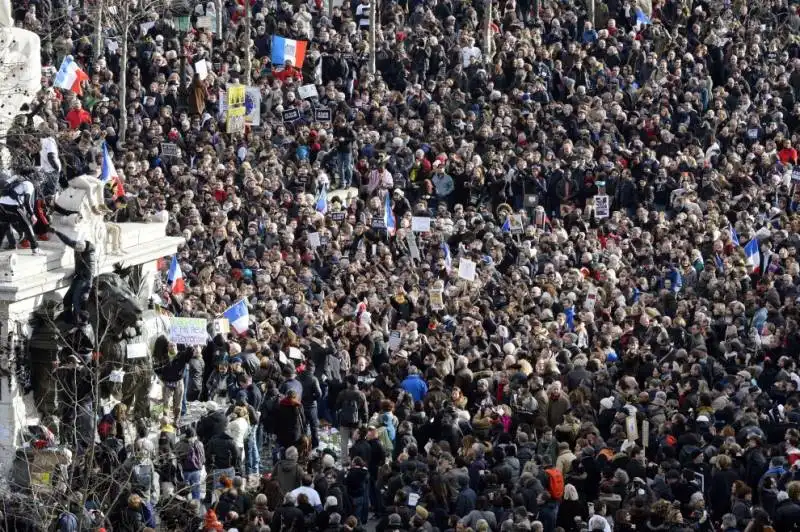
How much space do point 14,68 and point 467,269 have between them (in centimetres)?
909

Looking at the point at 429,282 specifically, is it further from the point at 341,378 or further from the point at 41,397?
the point at 41,397

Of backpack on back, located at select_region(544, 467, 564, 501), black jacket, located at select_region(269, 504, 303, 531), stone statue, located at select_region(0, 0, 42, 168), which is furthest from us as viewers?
stone statue, located at select_region(0, 0, 42, 168)

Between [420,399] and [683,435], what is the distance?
4558 mm

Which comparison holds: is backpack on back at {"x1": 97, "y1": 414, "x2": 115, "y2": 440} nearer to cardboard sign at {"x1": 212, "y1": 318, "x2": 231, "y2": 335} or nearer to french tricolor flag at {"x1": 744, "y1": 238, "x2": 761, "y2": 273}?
cardboard sign at {"x1": 212, "y1": 318, "x2": 231, "y2": 335}

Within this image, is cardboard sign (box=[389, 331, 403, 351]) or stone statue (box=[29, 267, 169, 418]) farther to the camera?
cardboard sign (box=[389, 331, 403, 351])

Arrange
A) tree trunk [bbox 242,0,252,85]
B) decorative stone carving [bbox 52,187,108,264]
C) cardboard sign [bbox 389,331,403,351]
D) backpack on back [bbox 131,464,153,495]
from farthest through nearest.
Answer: tree trunk [bbox 242,0,252,85] < cardboard sign [bbox 389,331,403,351] < decorative stone carving [bbox 52,187,108,264] < backpack on back [bbox 131,464,153,495]

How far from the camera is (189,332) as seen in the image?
33562 mm

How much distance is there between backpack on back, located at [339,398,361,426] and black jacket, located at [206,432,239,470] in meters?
2.49

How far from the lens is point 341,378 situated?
114 feet

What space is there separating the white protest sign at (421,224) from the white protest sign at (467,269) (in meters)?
2.40

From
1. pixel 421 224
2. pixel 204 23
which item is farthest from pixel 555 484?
pixel 204 23

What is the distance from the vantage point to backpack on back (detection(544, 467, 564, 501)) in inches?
1131

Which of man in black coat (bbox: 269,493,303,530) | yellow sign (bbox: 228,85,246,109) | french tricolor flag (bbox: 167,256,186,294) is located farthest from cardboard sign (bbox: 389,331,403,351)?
yellow sign (bbox: 228,85,246,109)

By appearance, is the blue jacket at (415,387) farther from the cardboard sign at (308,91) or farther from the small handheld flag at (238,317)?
the cardboard sign at (308,91)
